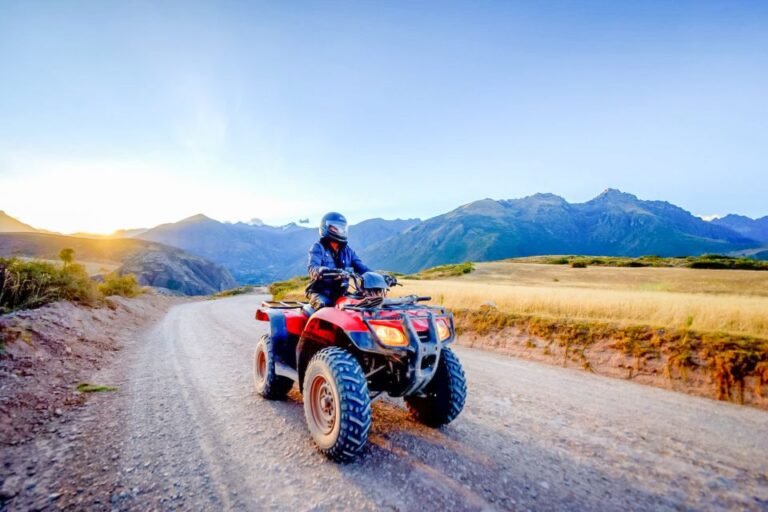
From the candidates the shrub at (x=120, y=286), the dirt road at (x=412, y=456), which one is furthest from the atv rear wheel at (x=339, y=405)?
the shrub at (x=120, y=286)

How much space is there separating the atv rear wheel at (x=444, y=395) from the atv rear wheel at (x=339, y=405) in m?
1.07

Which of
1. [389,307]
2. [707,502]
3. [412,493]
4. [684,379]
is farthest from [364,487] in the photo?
[684,379]

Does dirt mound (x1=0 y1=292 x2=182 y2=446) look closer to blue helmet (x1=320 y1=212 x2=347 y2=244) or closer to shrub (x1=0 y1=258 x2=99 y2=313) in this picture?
shrub (x1=0 y1=258 x2=99 y2=313)

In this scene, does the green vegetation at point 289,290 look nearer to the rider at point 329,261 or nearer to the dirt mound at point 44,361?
the dirt mound at point 44,361

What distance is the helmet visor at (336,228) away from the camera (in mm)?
4676

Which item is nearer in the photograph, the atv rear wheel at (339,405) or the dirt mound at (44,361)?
the atv rear wheel at (339,405)

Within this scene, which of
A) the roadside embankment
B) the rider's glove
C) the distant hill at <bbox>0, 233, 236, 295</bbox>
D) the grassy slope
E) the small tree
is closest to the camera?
the rider's glove

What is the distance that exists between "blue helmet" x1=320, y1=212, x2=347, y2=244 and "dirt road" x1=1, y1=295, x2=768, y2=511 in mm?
2421

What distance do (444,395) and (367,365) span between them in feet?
3.11

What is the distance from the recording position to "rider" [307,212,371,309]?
430cm

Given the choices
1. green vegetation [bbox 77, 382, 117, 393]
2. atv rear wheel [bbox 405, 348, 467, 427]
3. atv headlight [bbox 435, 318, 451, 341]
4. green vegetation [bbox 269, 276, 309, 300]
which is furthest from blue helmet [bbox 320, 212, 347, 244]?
green vegetation [bbox 269, 276, 309, 300]

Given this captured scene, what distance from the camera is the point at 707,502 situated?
2654 millimetres

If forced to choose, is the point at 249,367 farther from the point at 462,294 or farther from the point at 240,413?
the point at 462,294

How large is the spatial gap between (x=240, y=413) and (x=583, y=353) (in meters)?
7.27
